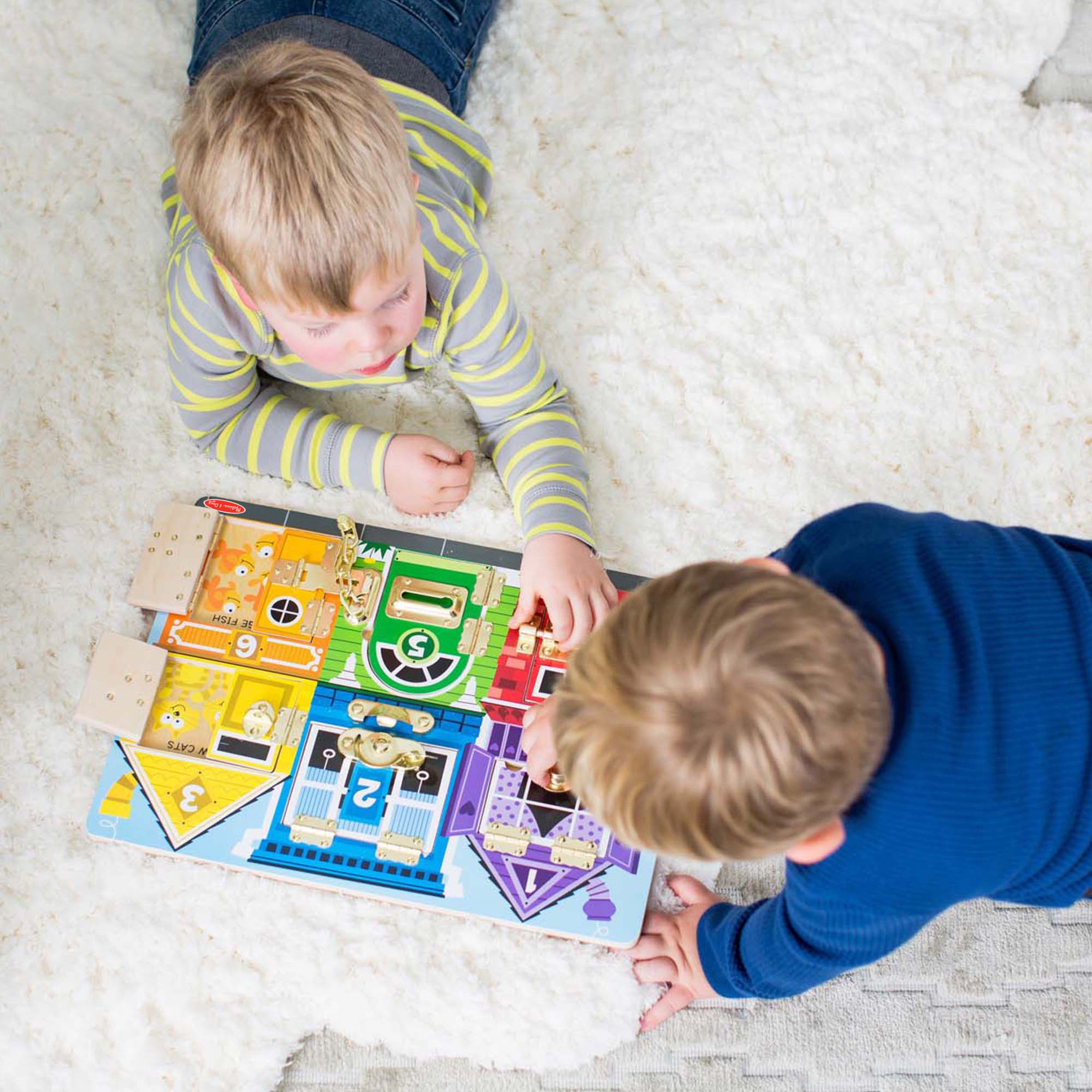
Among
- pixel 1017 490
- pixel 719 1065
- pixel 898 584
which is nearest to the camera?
pixel 898 584

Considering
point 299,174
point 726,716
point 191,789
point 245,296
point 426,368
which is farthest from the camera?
point 426,368

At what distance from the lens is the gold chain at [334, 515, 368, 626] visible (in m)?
0.84

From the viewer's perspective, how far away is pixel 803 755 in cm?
45

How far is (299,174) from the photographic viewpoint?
594 mm

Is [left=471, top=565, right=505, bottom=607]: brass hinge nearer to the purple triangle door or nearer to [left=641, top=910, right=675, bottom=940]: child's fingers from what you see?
the purple triangle door

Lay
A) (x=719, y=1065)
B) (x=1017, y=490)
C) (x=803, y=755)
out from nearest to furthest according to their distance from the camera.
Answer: (x=803, y=755), (x=719, y=1065), (x=1017, y=490)

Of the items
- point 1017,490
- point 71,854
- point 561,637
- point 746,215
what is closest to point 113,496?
point 71,854

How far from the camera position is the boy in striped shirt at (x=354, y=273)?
600 millimetres

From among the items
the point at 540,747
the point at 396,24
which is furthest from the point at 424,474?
the point at 396,24

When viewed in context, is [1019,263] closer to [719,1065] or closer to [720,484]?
[720,484]

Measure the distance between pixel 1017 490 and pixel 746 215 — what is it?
0.35m

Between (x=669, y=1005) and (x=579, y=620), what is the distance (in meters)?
0.31

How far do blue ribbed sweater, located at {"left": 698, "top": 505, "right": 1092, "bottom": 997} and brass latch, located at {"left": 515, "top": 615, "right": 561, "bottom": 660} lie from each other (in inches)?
10.7

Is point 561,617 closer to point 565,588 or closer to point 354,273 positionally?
point 565,588
